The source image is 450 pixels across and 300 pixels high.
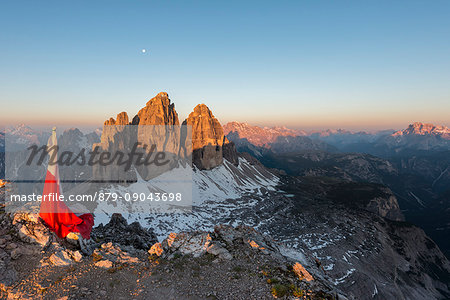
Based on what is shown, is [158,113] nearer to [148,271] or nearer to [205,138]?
[205,138]

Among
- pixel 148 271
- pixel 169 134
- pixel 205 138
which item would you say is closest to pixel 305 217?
pixel 169 134

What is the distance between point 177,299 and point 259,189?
15386 centimetres

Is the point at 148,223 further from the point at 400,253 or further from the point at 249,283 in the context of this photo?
the point at 400,253

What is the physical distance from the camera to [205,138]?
583 ft

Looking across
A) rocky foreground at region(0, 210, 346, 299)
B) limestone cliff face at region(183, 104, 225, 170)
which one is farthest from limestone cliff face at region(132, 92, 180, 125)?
rocky foreground at region(0, 210, 346, 299)

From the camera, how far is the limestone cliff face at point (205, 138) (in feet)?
536

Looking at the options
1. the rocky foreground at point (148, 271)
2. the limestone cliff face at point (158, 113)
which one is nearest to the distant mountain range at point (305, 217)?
the limestone cliff face at point (158, 113)

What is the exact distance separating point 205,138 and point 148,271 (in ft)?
532

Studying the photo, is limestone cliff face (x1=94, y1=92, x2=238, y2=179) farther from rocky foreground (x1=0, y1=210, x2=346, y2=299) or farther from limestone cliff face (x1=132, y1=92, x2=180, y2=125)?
rocky foreground (x1=0, y1=210, x2=346, y2=299)

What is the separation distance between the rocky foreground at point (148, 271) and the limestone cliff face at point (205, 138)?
464 feet

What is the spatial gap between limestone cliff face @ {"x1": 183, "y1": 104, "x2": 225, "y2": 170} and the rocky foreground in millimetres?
141528

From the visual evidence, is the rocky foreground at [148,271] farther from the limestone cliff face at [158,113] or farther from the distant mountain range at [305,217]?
the limestone cliff face at [158,113]

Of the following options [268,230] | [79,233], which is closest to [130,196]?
[268,230]

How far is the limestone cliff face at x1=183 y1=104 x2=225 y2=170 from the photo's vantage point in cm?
16350
